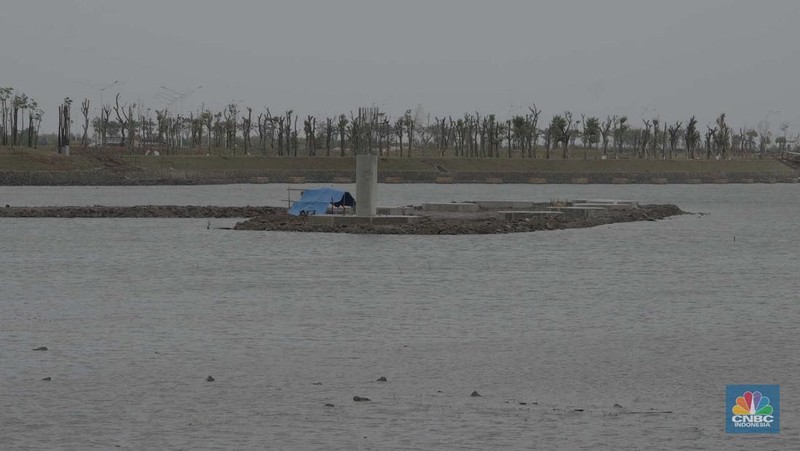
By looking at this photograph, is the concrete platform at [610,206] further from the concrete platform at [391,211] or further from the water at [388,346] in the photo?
the water at [388,346]

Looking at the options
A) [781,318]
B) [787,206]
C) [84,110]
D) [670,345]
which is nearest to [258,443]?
[670,345]

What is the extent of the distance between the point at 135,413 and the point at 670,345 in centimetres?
930

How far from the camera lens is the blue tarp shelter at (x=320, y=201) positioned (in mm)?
55562

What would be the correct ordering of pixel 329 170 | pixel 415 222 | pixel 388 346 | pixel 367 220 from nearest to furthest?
1. pixel 388 346
2. pixel 367 220
3. pixel 415 222
4. pixel 329 170

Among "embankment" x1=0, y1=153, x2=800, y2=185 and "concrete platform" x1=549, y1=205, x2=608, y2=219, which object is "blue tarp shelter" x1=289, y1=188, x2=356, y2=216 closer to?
"concrete platform" x1=549, y1=205, x2=608, y2=219

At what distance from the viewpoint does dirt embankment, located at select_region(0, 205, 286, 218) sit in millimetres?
61562

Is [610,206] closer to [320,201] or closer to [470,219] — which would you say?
[470,219]

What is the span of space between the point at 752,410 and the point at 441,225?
36950mm

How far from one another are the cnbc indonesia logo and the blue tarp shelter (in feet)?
132

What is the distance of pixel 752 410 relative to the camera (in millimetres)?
14148

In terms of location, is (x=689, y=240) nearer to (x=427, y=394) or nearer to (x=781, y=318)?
(x=781, y=318)

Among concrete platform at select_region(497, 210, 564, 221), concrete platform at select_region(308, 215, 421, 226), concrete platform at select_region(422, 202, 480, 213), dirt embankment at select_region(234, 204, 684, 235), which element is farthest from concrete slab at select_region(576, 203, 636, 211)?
concrete platform at select_region(308, 215, 421, 226)

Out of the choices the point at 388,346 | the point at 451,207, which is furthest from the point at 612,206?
the point at 388,346

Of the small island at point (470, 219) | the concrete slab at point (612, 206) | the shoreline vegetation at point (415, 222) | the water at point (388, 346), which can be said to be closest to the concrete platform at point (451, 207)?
the small island at point (470, 219)
